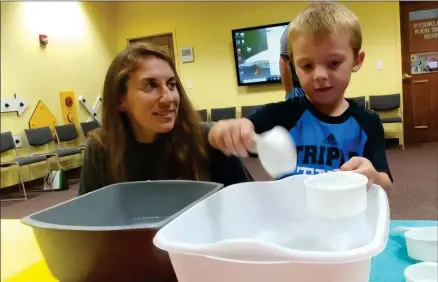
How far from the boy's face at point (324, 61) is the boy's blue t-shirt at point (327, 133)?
0.06 m

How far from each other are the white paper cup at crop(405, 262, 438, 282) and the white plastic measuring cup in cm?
21

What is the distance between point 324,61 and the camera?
67 centimetres

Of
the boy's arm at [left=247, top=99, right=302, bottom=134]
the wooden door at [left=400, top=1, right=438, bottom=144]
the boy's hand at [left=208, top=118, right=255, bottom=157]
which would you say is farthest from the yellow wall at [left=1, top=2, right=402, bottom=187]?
the boy's hand at [left=208, top=118, right=255, bottom=157]

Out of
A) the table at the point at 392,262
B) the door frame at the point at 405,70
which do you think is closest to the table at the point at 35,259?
the table at the point at 392,262

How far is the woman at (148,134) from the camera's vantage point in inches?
34.2

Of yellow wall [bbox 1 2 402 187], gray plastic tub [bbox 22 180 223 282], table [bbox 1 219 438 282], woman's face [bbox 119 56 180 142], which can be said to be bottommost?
table [bbox 1 219 438 282]

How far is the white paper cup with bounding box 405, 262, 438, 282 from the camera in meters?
0.49

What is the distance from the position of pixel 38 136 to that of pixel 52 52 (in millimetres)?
915

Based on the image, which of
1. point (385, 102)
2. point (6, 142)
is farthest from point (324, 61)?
point (6, 142)

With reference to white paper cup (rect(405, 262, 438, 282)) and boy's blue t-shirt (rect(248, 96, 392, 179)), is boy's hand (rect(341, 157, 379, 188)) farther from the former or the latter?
boy's blue t-shirt (rect(248, 96, 392, 179))

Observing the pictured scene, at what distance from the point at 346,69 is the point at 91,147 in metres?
0.56

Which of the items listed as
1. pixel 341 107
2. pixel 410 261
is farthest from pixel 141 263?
pixel 341 107

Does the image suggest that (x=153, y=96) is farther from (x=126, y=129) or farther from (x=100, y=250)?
(x=100, y=250)

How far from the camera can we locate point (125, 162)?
0.90 metres
